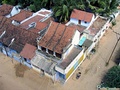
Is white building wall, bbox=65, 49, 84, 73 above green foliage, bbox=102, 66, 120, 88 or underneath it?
above

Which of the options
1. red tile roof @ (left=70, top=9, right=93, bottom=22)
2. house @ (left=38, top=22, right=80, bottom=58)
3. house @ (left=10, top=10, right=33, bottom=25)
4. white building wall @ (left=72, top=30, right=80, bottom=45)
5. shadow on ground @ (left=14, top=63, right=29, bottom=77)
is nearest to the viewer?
house @ (left=38, top=22, right=80, bottom=58)

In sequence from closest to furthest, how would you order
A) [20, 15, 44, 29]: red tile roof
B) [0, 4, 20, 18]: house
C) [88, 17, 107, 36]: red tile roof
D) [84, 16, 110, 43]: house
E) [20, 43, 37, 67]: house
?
[20, 43, 37, 67]: house
[84, 16, 110, 43]: house
[88, 17, 107, 36]: red tile roof
[20, 15, 44, 29]: red tile roof
[0, 4, 20, 18]: house

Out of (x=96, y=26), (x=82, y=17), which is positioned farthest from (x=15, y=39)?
(x=96, y=26)

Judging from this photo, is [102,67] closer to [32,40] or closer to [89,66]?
[89,66]

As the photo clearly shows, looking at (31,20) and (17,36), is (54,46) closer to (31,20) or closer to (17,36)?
(17,36)

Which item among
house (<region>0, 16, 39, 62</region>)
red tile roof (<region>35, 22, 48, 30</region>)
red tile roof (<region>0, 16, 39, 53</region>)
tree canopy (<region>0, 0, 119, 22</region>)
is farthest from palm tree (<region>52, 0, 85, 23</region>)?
house (<region>0, 16, 39, 62</region>)

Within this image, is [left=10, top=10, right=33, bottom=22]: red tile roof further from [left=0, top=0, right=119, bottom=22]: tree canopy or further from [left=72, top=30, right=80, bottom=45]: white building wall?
[left=72, top=30, right=80, bottom=45]: white building wall
